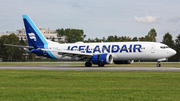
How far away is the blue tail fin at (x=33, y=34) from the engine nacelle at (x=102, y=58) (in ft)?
41.6

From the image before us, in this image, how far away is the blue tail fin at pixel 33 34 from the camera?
49969mm

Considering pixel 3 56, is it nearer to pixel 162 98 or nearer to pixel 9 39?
pixel 9 39

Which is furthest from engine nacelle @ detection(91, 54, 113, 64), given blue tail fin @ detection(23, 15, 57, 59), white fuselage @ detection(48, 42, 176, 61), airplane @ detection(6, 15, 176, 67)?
blue tail fin @ detection(23, 15, 57, 59)

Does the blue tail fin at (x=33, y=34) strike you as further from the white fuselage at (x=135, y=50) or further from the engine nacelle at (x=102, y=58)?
the engine nacelle at (x=102, y=58)

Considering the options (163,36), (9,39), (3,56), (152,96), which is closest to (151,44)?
(152,96)

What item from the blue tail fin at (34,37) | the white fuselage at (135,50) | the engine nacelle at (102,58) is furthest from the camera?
the blue tail fin at (34,37)

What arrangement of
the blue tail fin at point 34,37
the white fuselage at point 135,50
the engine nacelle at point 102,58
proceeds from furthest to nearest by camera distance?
the blue tail fin at point 34,37 < the white fuselage at point 135,50 < the engine nacelle at point 102,58

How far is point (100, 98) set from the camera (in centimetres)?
1201

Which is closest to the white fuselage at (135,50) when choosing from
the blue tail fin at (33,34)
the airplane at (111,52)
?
the airplane at (111,52)

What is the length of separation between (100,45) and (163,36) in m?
83.6

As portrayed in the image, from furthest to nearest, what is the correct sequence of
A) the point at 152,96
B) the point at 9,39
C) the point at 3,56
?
the point at 9,39, the point at 3,56, the point at 152,96

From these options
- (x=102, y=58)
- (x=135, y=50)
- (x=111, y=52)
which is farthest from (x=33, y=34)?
(x=135, y=50)

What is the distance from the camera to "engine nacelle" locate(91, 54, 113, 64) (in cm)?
4091

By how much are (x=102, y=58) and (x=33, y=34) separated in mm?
15772
